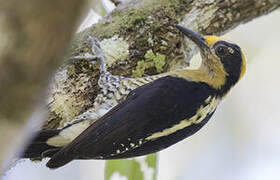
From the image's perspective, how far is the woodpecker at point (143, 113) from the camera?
2133 mm

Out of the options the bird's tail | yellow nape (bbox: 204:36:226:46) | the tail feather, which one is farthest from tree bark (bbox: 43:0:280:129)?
the tail feather

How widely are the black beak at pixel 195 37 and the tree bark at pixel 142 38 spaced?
5cm

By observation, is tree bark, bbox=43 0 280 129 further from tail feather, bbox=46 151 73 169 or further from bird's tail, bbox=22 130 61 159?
tail feather, bbox=46 151 73 169

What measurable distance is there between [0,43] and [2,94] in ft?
0.13

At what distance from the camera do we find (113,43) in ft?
8.37

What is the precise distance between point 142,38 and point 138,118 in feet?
1.78

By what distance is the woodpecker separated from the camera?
2.13m

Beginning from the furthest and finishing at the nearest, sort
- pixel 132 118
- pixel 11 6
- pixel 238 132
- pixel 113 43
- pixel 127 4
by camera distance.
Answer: pixel 238 132, pixel 127 4, pixel 113 43, pixel 132 118, pixel 11 6

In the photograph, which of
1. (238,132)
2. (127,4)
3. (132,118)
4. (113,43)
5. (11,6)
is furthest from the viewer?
(238,132)

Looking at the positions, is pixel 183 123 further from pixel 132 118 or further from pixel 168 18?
pixel 168 18

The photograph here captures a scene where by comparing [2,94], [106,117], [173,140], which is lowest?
[2,94]

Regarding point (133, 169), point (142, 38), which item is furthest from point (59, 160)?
point (142, 38)

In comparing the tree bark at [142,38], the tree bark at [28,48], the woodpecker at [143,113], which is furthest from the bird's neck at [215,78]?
the tree bark at [28,48]

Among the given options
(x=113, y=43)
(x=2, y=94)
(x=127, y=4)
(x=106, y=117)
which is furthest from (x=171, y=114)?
(x=2, y=94)
